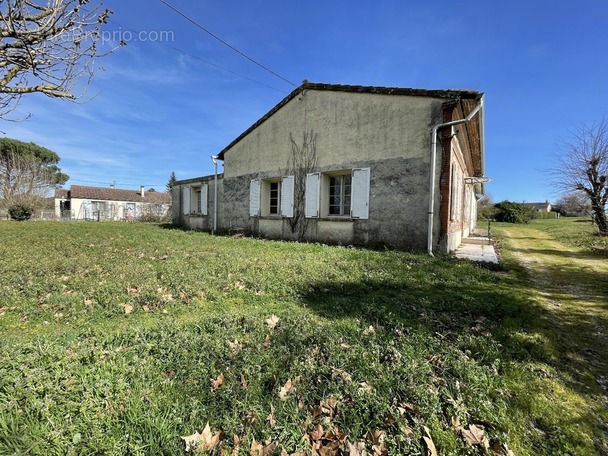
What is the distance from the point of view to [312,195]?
34.2 feet

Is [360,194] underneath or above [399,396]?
above

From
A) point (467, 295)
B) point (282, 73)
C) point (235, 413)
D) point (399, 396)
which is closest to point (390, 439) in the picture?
point (399, 396)

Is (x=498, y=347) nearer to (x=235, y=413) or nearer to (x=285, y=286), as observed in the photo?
(x=235, y=413)

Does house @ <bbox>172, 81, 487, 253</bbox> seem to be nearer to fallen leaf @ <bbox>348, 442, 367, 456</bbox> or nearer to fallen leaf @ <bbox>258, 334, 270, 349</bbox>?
fallen leaf @ <bbox>258, 334, 270, 349</bbox>

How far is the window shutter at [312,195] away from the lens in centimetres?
1027

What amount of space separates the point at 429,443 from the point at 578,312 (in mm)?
3971

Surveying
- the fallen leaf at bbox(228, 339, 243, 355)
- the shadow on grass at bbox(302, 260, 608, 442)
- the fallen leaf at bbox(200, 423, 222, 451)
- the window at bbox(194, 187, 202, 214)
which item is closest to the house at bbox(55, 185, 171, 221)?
the window at bbox(194, 187, 202, 214)

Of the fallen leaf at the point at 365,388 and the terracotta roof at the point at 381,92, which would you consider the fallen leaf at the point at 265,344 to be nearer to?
the fallen leaf at the point at 365,388

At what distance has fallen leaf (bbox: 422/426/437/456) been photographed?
173 cm

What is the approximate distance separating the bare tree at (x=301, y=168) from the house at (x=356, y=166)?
36mm

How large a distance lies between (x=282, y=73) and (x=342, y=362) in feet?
35.7

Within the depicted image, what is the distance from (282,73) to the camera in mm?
11047

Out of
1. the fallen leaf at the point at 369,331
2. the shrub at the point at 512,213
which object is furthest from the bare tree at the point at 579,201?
the fallen leaf at the point at 369,331

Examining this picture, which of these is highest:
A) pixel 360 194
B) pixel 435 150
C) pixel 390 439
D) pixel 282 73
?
pixel 282 73
